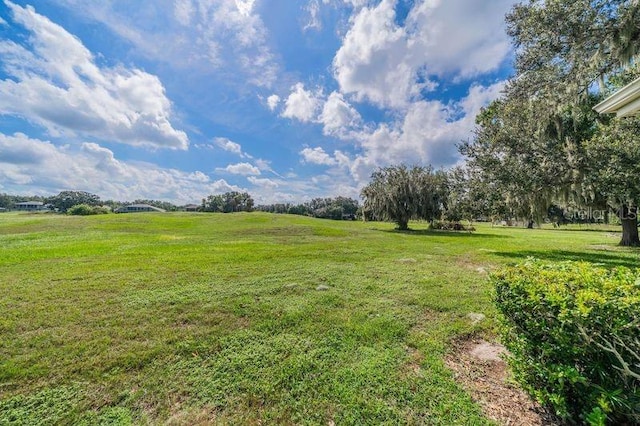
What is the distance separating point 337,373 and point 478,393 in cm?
146

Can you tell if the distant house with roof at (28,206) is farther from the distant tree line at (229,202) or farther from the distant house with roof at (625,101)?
the distant house with roof at (625,101)

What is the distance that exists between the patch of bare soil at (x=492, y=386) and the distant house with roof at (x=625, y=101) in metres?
3.98

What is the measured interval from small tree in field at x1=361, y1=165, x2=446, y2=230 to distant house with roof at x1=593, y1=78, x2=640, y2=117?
56.6ft

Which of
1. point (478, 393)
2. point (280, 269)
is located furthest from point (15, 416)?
point (280, 269)

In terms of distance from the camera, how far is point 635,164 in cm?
768

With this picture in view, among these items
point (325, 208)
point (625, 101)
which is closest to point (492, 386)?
point (625, 101)

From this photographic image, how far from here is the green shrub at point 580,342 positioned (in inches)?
72.9

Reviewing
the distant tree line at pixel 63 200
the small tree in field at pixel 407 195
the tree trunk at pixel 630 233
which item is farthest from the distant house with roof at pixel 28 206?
the tree trunk at pixel 630 233

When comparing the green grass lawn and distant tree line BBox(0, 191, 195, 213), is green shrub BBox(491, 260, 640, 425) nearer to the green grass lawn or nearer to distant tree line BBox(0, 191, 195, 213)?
the green grass lawn

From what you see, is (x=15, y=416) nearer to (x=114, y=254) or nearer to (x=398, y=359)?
(x=398, y=359)

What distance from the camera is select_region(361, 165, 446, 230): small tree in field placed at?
2105cm

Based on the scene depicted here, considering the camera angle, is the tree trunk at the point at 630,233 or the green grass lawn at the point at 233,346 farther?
the tree trunk at the point at 630,233

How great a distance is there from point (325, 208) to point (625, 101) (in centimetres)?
6922

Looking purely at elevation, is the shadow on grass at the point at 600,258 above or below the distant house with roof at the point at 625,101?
below
